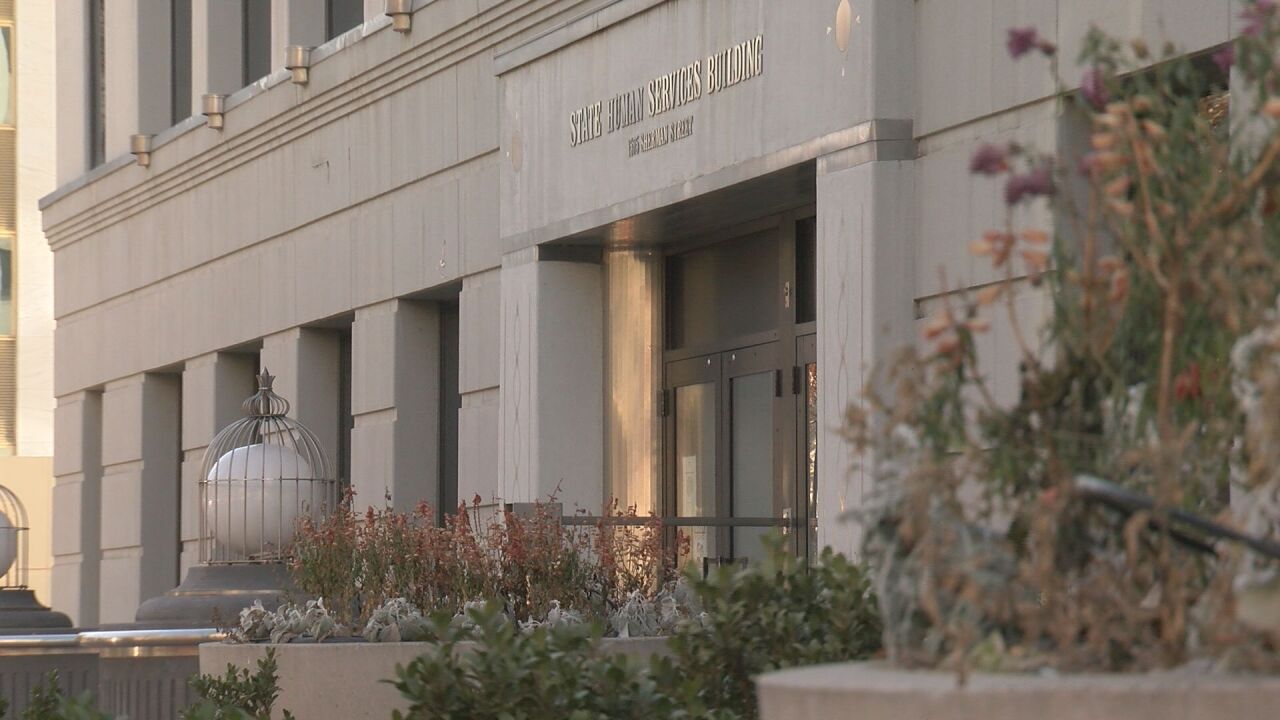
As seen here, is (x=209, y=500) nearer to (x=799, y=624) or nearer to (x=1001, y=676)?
(x=799, y=624)

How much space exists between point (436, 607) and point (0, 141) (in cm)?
3132

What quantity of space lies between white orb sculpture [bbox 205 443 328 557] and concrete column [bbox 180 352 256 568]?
918 centimetres

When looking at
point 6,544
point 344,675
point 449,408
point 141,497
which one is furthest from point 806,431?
point 141,497

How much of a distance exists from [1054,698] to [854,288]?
8531mm

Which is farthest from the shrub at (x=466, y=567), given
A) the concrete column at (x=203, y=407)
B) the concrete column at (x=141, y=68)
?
the concrete column at (x=141, y=68)

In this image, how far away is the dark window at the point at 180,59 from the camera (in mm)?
25406

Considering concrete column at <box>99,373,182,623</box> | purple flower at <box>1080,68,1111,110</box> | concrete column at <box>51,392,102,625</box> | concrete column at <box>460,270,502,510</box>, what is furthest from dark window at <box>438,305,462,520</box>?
purple flower at <box>1080,68,1111,110</box>

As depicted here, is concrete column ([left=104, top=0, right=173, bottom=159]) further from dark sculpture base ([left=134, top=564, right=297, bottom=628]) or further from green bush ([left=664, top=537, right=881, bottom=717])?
green bush ([left=664, top=537, right=881, bottom=717])

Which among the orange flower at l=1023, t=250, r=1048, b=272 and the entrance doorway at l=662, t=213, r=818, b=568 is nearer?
the orange flower at l=1023, t=250, r=1048, b=272

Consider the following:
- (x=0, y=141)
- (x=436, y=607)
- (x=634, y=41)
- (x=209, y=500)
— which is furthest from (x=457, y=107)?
(x=0, y=141)

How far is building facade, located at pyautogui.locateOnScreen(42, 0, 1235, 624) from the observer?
11.7 metres

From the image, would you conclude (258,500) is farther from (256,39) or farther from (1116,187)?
(256,39)

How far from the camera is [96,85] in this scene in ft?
92.5

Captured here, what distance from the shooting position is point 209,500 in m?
13.6
